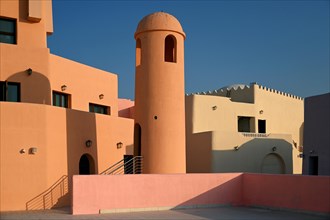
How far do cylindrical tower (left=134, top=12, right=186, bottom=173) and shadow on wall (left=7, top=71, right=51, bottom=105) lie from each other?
3668 mm

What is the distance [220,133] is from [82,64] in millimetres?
9211

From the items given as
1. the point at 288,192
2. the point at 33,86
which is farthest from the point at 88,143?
the point at 288,192

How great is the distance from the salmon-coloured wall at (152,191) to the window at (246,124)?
1483 centimetres

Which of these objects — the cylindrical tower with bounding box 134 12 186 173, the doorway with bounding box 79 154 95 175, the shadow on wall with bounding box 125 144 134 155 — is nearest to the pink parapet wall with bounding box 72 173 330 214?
the cylindrical tower with bounding box 134 12 186 173

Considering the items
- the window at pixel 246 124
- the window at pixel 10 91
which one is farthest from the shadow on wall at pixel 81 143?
the window at pixel 246 124

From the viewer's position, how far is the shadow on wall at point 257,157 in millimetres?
25547

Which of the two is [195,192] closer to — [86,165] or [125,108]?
[86,165]

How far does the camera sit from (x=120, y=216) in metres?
13.5

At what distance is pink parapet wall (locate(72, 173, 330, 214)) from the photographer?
45.7 ft

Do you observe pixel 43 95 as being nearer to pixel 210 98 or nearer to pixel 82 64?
pixel 82 64

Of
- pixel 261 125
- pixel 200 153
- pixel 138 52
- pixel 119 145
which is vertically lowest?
pixel 200 153

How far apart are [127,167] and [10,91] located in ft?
18.5

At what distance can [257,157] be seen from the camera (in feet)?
87.8

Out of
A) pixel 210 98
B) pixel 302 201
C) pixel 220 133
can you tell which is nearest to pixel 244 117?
pixel 210 98
